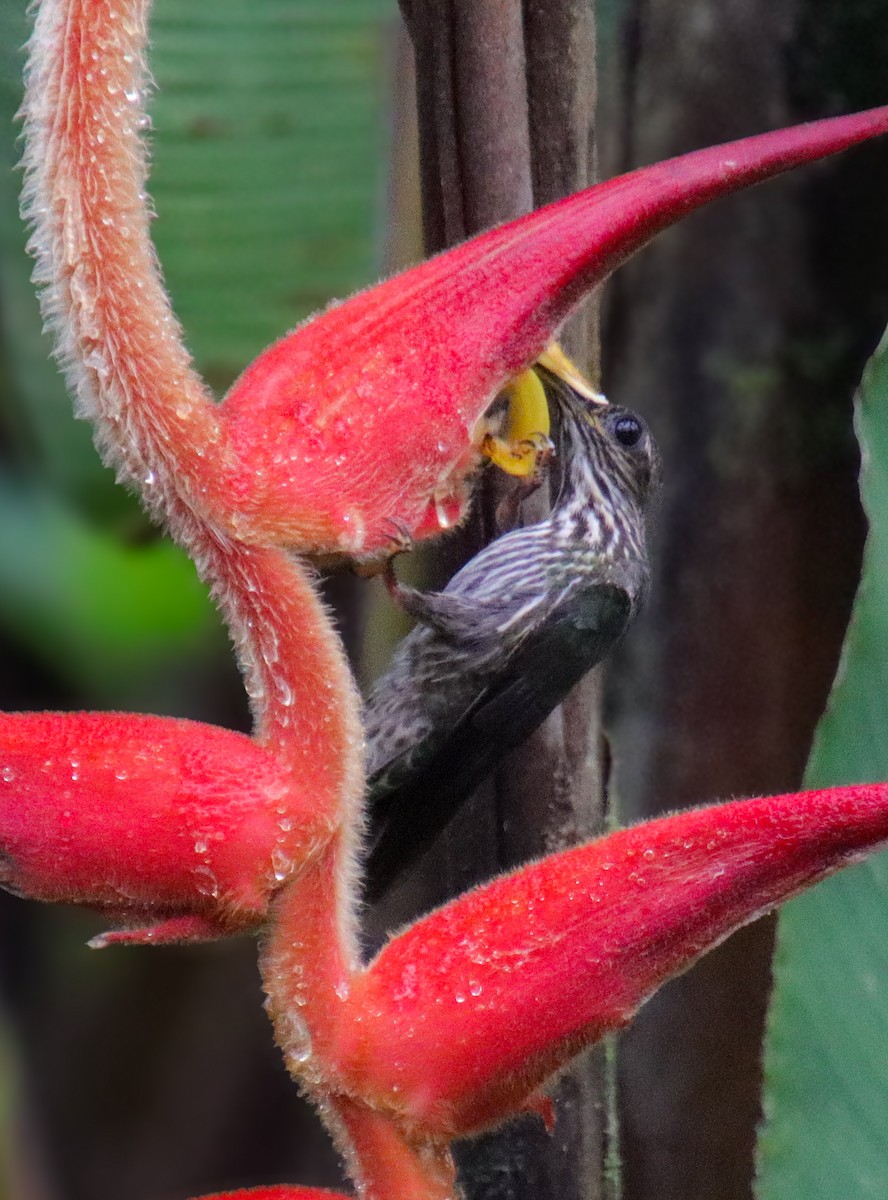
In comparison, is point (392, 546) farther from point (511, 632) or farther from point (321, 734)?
point (511, 632)

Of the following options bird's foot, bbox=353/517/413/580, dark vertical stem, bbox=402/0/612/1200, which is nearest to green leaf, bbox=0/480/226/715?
dark vertical stem, bbox=402/0/612/1200

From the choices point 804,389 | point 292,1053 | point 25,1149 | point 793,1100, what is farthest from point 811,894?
point 25,1149

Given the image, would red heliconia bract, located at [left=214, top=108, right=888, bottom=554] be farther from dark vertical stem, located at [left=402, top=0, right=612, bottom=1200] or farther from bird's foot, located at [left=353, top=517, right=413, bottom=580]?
dark vertical stem, located at [left=402, top=0, right=612, bottom=1200]

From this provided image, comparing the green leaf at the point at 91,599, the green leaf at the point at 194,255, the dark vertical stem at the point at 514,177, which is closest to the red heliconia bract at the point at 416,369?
the dark vertical stem at the point at 514,177

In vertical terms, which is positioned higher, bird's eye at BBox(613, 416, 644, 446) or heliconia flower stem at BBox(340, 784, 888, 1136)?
bird's eye at BBox(613, 416, 644, 446)

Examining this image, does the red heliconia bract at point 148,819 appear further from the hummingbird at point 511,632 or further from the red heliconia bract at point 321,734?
the hummingbird at point 511,632

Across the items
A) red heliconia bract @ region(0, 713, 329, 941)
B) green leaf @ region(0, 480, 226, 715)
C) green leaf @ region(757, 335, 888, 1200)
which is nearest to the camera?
red heliconia bract @ region(0, 713, 329, 941)

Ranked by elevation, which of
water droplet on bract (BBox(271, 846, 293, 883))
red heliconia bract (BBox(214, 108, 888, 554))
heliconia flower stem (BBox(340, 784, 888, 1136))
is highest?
red heliconia bract (BBox(214, 108, 888, 554))

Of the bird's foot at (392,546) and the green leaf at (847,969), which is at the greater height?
the bird's foot at (392,546)
